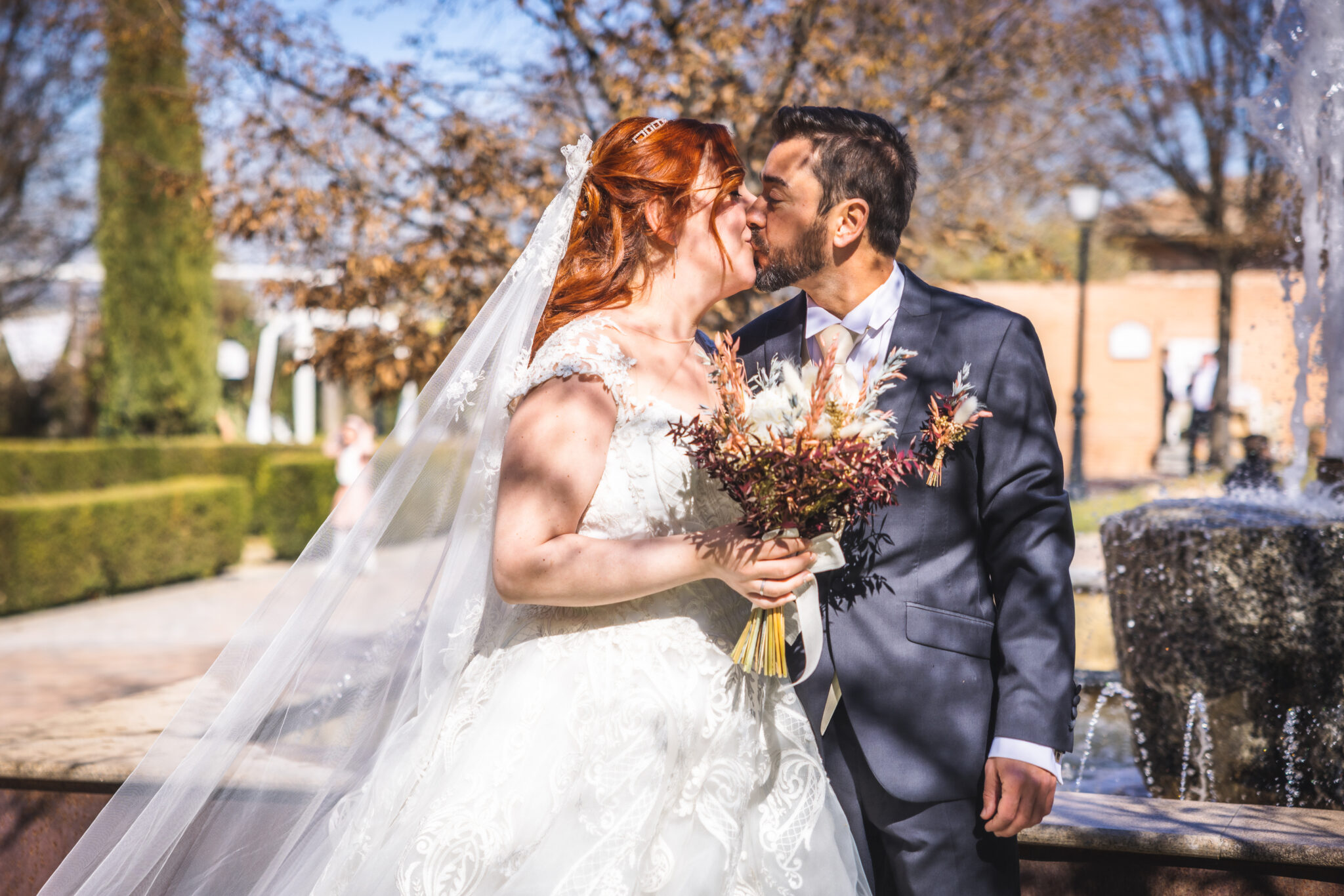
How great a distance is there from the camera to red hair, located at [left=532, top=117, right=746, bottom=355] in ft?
7.75

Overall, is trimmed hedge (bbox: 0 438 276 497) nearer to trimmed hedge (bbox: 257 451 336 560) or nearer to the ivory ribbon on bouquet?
trimmed hedge (bbox: 257 451 336 560)

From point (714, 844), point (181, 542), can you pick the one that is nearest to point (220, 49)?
point (714, 844)

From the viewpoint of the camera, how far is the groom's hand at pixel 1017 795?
1.94 meters

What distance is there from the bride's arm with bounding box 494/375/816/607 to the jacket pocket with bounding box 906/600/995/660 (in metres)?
0.29

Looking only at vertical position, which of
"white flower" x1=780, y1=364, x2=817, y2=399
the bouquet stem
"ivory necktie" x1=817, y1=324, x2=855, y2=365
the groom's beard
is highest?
the groom's beard

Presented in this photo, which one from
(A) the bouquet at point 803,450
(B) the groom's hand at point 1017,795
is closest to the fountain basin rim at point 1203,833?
(B) the groom's hand at point 1017,795

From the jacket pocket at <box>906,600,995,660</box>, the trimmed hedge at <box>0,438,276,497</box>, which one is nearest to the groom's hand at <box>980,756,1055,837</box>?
the jacket pocket at <box>906,600,995,660</box>

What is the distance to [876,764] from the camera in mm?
2098

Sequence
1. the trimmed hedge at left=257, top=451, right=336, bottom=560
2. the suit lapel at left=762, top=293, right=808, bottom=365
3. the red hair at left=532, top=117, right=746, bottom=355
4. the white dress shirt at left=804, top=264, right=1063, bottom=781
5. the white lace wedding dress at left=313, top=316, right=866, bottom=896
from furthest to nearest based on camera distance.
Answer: the trimmed hedge at left=257, top=451, right=336, bottom=560 → the suit lapel at left=762, top=293, right=808, bottom=365 → the red hair at left=532, top=117, right=746, bottom=355 → the white dress shirt at left=804, top=264, right=1063, bottom=781 → the white lace wedding dress at left=313, top=316, right=866, bottom=896

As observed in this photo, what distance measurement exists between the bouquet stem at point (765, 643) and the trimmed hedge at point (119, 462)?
54.9ft

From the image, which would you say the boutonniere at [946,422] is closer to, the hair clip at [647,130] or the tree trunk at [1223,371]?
Result: the hair clip at [647,130]

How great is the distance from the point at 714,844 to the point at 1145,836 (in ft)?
4.03

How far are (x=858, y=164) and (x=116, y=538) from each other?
11.6 meters

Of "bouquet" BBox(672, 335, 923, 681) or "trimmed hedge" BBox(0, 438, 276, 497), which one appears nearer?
"bouquet" BBox(672, 335, 923, 681)
